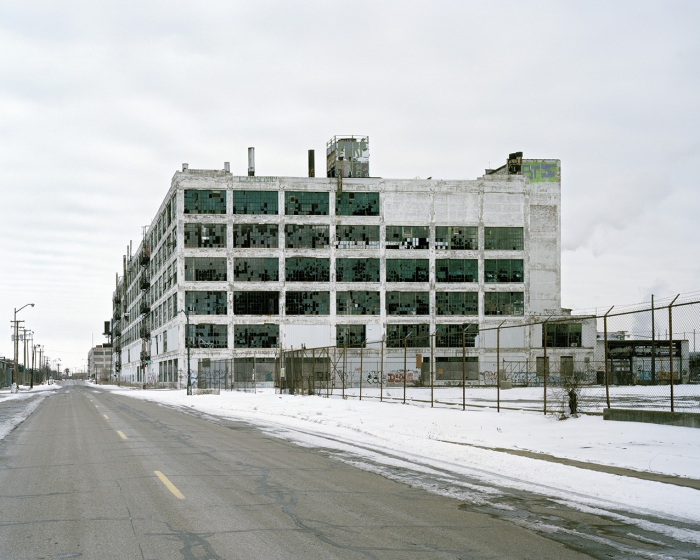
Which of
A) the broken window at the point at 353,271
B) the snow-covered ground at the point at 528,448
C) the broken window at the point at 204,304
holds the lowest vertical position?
the snow-covered ground at the point at 528,448

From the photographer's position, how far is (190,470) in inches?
486

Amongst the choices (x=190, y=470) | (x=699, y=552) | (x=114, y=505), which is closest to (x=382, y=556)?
(x=699, y=552)

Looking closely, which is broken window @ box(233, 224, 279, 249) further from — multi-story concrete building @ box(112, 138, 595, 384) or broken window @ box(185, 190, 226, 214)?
broken window @ box(185, 190, 226, 214)

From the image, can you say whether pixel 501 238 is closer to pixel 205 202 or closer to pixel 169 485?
pixel 205 202

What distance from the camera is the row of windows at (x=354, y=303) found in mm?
75938

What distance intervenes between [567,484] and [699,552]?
13.1 feet

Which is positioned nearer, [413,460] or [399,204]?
[413,460]

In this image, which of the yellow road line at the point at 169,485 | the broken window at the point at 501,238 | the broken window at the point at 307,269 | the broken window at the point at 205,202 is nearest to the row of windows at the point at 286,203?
the broken window at the point at 205,202

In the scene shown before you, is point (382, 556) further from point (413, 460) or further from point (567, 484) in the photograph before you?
point (413, 460)

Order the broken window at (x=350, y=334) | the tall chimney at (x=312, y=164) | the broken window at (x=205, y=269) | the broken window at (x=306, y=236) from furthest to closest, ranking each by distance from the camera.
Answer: the tall chimney at (x=312, y=164) → the broken window at (x=306, y=236) → the broken window at (x=350, y=334) → the broken window at (x=205, y=269)

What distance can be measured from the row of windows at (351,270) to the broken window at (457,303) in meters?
1.64

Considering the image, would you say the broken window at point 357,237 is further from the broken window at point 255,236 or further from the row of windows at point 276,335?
the row of windows at point 276,335

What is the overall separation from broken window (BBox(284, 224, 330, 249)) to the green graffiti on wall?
2797 cm

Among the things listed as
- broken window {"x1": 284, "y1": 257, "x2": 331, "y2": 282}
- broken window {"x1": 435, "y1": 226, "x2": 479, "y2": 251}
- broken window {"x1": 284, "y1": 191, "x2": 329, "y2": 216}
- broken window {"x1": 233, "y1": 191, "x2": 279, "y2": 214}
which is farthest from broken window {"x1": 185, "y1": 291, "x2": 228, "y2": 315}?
broken window {"x1": 435, "y1": 226, "x2": 479, "y2": 251}
